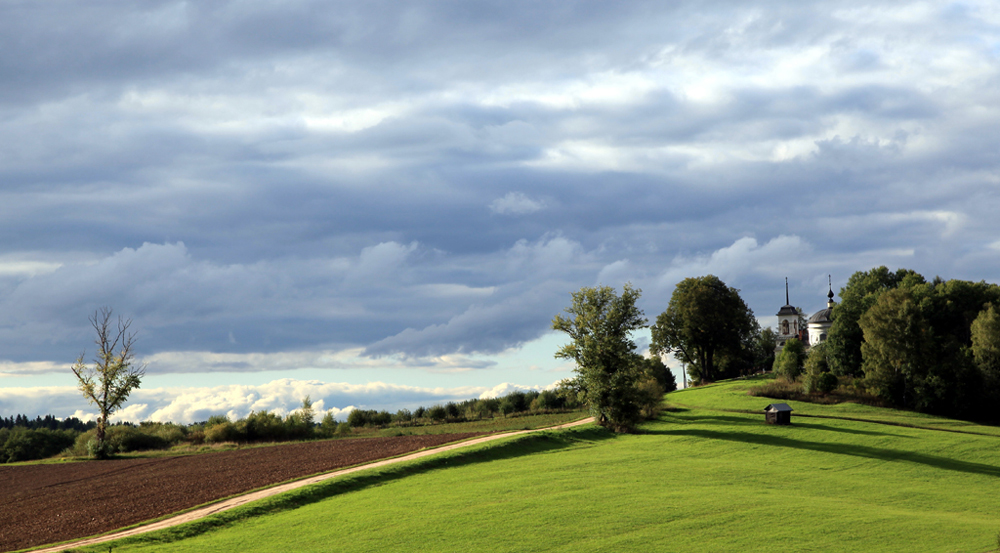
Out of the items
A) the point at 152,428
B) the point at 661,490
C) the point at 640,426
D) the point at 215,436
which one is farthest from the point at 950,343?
the point at 152,428

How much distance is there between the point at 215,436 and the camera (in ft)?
193

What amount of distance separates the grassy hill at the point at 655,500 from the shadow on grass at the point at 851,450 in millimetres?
146

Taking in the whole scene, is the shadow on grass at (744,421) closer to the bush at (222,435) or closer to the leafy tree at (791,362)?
the leafy tree at (791,362)

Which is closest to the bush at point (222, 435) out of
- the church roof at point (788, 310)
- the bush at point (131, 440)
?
the bush at point (131, 440)

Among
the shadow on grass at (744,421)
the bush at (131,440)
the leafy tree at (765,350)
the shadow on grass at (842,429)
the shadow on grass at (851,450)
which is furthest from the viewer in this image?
the leafy tree at (765,350)

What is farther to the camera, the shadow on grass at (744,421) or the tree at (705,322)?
the tree at (705,322)

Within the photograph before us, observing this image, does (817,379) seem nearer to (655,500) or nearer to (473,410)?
(473,410)

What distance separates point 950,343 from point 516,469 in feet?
175

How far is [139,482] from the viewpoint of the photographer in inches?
1468

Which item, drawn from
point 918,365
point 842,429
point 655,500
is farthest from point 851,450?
point 918,365

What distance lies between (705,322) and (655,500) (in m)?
58.7

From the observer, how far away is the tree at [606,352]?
2012 inches

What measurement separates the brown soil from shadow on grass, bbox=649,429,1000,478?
55.6 feet

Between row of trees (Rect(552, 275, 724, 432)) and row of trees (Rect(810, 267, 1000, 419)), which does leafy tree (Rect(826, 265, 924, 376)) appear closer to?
row of trees (Rect(810, 267, 1000, 419))
